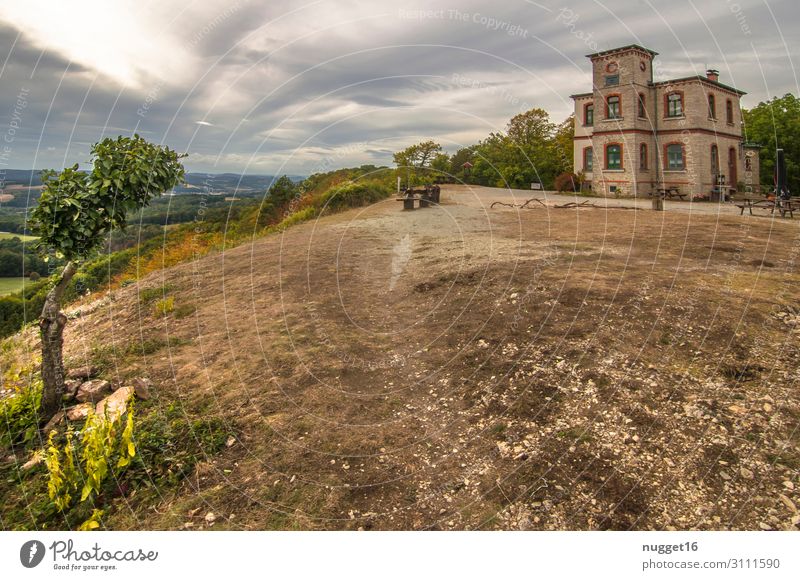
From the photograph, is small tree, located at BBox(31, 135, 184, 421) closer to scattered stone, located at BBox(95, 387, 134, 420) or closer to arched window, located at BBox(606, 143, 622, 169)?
scattered stone, located at BBox(95, 387, 134, 420)

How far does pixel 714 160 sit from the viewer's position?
39.2 metres

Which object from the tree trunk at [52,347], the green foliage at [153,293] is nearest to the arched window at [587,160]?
the green foliage at [153,293]

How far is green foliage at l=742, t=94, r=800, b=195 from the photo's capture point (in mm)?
45250

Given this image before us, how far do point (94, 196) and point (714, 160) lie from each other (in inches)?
1806

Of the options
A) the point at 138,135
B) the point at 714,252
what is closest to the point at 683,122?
the point at 714,252

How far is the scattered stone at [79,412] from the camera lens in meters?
7.38

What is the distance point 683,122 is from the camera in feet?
124

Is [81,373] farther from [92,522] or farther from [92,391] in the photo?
[92,522]

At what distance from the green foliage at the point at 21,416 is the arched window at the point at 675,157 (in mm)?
44920

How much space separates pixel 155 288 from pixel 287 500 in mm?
10608

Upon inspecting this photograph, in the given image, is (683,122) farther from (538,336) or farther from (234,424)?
(234,424)

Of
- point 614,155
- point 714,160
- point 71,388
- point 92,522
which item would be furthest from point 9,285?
point 714,160

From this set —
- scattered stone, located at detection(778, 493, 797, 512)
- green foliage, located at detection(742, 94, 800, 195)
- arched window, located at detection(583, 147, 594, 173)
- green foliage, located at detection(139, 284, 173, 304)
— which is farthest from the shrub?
green foliage, located at detection(742, 94, 800, 195)
